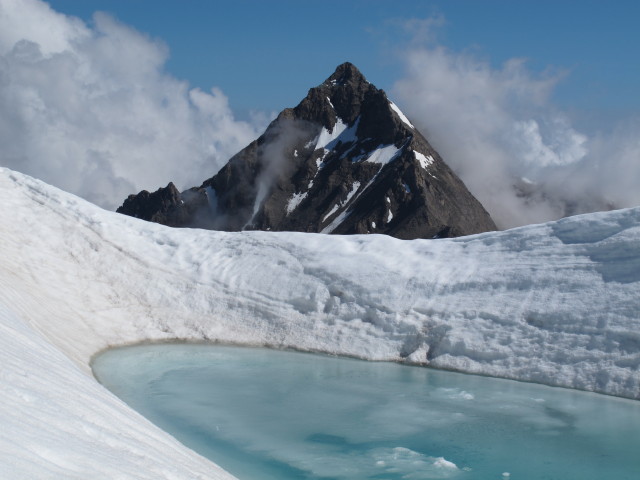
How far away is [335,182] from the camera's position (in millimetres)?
133625

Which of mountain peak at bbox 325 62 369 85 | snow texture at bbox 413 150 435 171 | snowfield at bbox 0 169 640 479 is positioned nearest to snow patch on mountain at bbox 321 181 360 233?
snow texture at bbox 413 150 435 171

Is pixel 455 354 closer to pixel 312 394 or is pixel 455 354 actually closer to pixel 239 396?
pixel 312 394

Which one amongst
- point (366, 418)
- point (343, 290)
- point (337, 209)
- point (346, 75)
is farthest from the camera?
point (346, 75)

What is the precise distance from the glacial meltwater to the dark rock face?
89.9 meters

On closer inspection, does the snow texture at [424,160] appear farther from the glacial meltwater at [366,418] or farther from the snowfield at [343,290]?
the glacial meltwater at [366,418]

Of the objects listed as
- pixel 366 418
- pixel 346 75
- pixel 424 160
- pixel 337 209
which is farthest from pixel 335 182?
pixel 366 418

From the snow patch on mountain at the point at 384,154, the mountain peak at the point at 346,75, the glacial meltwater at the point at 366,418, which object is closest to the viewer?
the glacial meltwater at the point at 366,418

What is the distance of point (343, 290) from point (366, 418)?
27.4 ft

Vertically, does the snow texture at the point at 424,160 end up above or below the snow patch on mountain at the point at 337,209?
above

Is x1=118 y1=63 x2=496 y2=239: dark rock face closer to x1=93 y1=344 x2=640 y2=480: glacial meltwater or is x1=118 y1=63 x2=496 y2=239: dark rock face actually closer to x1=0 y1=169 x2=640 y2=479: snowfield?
x1=0 y1=169 x2=640 y2=479: snowfield

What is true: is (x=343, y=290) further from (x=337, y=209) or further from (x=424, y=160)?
(x=424, y=160)

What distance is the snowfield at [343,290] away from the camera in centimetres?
2058

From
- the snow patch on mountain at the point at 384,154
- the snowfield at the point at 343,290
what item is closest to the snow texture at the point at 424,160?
the snow patch on mountain at the point at 384,154

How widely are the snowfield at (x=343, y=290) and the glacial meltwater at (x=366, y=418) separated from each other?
108 cm
